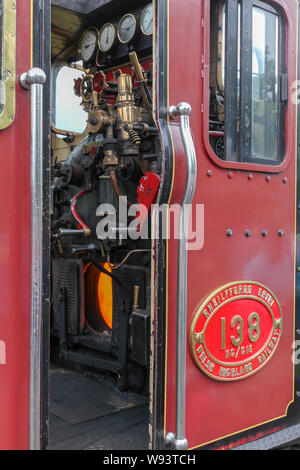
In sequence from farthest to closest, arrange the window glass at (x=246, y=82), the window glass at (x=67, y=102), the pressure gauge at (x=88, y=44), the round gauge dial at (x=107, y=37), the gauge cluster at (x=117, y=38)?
1. the window glass at (x=67, y=102)
2. the pressure gauge at (x=88, y=44)
3. the round gauge dial at (x=107, y=37)
4. the gauge cluster at (x=117, y=38)
5. the window glass at (x=246, y=82)

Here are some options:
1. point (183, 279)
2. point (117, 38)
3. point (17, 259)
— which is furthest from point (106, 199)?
point (17, 259)

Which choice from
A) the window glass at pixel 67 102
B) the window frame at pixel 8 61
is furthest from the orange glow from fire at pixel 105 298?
the window frame at pixel 8 61

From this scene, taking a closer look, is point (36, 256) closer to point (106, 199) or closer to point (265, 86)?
point (265, 86)

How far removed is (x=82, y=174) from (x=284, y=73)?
4.87 feet

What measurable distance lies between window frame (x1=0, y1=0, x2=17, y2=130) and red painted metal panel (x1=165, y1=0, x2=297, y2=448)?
628 millimetres

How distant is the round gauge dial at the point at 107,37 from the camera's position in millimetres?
3251

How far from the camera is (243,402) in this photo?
2105 millimetres

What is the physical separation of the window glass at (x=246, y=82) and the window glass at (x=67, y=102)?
167cm

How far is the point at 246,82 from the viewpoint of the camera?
212 centimetres

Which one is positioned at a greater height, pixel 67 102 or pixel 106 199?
pixel 67 102

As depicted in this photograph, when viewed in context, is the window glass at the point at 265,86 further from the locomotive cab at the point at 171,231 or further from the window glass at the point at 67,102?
the window glass at the point at 67,102

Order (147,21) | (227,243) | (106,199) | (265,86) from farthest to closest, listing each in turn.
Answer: (106,199) < (147,21) < (265,86) < (227,243)

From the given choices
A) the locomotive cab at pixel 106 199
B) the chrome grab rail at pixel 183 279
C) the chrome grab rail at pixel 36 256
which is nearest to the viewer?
the chrome grab rail at pixel 36 256

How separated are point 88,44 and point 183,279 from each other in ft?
7.60
